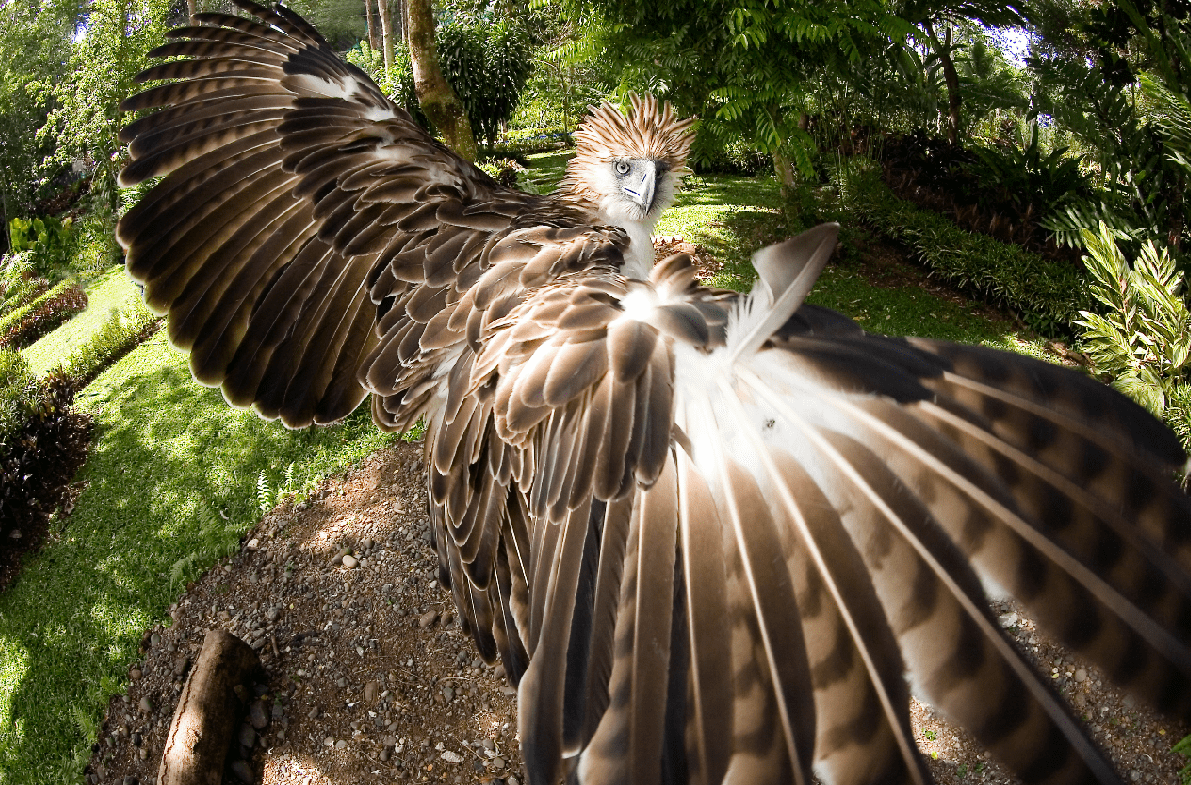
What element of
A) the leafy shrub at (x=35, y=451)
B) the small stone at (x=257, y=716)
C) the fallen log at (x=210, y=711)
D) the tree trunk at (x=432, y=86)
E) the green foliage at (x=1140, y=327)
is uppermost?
the tree trunk at (x=432, y=86)

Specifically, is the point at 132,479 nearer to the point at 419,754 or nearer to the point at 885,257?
the point at 419,754

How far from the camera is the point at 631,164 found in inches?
139

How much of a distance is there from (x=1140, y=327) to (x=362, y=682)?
637 cm

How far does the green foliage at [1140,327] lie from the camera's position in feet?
17.4

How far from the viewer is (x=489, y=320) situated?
2.05 meters

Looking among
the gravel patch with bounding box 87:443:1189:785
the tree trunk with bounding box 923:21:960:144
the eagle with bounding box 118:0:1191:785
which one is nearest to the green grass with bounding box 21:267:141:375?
the gravel patch with bounding box 87:443:1189:785

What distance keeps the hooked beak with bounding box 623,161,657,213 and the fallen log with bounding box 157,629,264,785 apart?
300 centimetres

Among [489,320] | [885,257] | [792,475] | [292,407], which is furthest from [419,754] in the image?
[885,257]

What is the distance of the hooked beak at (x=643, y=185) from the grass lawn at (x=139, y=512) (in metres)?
Result: 3.19

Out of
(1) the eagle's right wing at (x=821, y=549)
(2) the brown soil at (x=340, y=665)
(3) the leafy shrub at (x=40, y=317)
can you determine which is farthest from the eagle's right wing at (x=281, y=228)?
(3) the leafy shrub at (x=40, y=317)

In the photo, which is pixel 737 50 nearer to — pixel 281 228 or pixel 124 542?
pixel 281 228

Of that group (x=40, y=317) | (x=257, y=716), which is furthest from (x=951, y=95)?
(x=40, y=317)

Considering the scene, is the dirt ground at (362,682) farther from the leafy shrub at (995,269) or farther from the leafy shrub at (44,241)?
the leafy shrub at (44,241)

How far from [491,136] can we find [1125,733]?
13833mm
